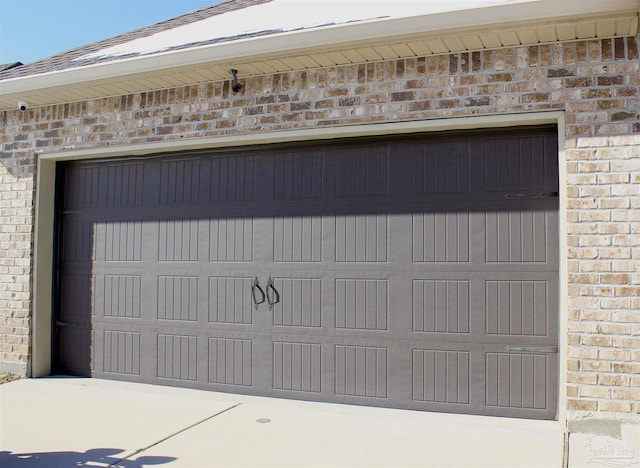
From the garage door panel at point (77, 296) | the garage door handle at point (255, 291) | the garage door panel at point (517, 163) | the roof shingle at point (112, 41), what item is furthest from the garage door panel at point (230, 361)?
the roof shingle at point (112, 41)

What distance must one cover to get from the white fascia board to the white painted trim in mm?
788

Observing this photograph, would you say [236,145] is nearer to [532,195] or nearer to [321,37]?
[321,37]

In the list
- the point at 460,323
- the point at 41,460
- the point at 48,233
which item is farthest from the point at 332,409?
the point at 48,233

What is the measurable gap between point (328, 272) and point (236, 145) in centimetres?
161

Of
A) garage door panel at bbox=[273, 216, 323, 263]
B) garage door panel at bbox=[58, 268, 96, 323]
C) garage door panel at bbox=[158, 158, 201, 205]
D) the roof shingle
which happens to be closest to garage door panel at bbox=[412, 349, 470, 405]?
garage door panel at bbox=[273, 216, 323, 263]

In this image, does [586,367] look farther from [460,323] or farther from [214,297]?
[214,297]

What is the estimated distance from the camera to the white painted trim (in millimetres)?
4703

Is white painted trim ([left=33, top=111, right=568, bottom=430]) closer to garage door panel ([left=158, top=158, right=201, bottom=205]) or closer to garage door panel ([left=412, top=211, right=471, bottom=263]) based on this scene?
garage door panel ([left=158, top=158, right=201, bottom=205])

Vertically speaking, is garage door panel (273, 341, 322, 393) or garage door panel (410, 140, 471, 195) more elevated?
garage door panel (410, 140, 471, 195)

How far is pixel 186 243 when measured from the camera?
6.27 meters

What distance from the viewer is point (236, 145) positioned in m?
6.04

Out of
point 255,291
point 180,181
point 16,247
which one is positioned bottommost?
point 255,291

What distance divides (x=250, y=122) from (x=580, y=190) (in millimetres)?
3018

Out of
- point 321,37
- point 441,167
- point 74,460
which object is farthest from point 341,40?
point 74,460
